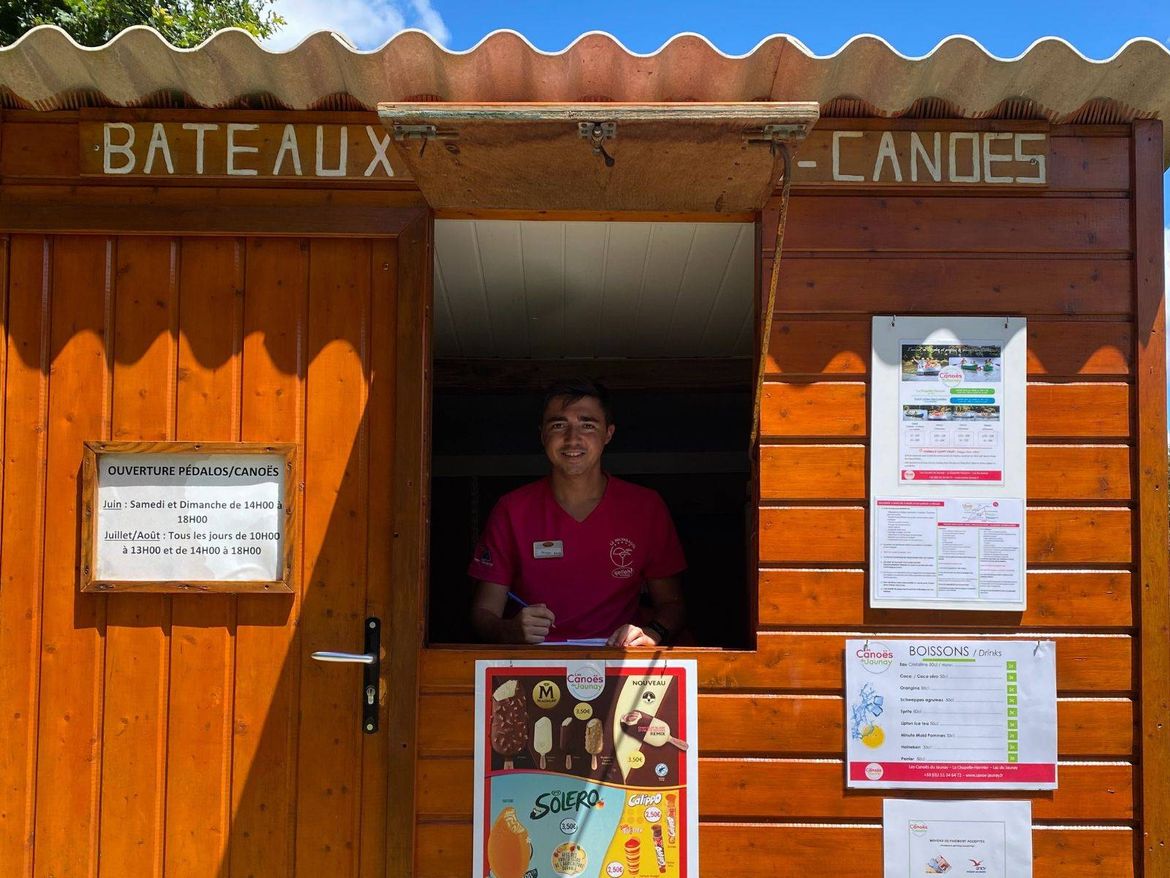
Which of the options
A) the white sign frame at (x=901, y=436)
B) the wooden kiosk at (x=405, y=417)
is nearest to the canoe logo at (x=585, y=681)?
the wooden kiosk at (x=405, y=417)

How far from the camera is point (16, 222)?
3.00 metres

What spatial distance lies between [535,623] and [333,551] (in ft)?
2.23

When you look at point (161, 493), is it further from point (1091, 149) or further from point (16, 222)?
point (1091, 149)

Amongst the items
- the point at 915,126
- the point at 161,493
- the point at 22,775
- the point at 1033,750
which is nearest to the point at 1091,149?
the point at 915,126

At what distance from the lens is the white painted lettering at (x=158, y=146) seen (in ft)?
9.87

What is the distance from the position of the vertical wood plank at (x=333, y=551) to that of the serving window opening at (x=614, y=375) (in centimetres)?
62

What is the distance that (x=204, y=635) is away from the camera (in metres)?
2.93

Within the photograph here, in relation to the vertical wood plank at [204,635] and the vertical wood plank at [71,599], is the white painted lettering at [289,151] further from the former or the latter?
the vertical wood plank at [71,599]

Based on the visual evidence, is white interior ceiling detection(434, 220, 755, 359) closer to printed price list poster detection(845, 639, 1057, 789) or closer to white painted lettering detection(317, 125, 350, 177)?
white painted lettering detection(317, 125, 350, 177)

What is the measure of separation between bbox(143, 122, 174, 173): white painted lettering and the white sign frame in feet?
7.45

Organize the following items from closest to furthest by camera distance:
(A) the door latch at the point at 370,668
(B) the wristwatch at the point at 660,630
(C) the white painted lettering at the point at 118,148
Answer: (A) the door latch at the point at 370,668
(C) the white painted lettering at the point at 118,148
(B) the wristwatch at the point at 660,630

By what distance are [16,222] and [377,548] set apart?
60.0 inches

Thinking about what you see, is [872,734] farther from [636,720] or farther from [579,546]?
[579,546]

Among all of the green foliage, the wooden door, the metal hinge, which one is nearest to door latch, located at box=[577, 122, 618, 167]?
the metal hinge
